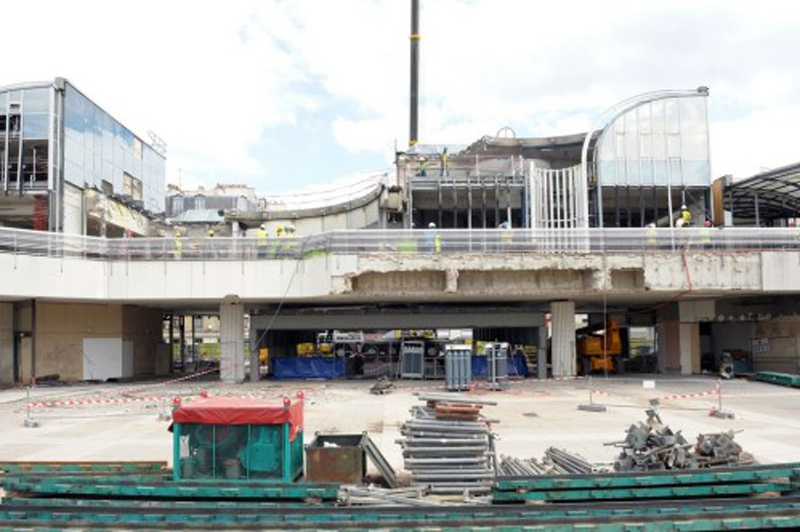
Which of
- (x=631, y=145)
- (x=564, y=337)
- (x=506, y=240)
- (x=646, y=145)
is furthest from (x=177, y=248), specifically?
(x=646, y=145)

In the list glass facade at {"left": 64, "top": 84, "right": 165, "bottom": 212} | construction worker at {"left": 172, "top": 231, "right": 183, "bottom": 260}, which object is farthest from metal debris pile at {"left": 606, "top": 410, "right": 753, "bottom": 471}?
glass facade at {"left": 64, "top": 84, "right": 165, "bottom": 212}

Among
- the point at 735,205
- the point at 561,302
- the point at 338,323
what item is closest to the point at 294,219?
the point at 338,323

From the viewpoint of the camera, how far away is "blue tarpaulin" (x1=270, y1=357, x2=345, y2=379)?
30922 millimetres

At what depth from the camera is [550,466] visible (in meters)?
11.2

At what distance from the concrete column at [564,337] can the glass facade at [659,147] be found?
998 centimetres

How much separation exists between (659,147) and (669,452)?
28.8 meters

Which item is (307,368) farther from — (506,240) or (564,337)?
(564,337)

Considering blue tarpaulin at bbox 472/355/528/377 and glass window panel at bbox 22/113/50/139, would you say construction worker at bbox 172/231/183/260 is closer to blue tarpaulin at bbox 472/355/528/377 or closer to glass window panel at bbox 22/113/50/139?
glass window panel at bbox 22/113/50/139

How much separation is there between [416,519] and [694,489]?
4216mm

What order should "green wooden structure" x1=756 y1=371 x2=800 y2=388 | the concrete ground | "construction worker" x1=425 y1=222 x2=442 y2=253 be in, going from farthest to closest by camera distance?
"construction worker" x1=425 y1=222 x2=442 y2=253
"green wooden structure" x1=756 y1=371 x2=800 y2=388
the concrete ground

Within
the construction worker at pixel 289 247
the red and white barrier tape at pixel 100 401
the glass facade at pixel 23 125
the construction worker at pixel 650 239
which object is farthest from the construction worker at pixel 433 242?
the glass facade at pixel 23 125

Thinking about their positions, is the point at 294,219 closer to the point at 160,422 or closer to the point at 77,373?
the point at 77,373

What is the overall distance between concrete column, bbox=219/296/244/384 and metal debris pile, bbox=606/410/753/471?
69.1ft

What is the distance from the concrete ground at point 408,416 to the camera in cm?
1343
